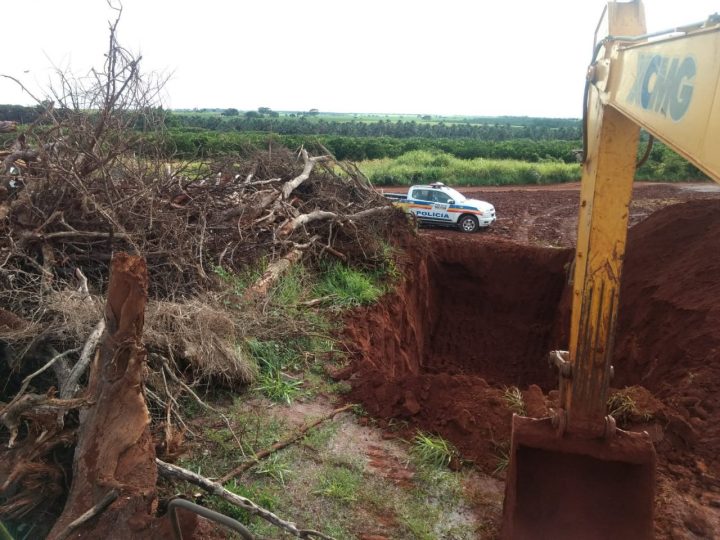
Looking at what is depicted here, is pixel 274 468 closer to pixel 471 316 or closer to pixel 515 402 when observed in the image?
pixel 515 402

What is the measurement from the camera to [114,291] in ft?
10.5

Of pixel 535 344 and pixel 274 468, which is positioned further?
pixel 535 344

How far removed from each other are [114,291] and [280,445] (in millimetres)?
2274

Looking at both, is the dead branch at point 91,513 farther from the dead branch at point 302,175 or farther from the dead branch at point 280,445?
the dead branch at point 302,175

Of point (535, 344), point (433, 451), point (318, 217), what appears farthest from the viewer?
point (535, 344)

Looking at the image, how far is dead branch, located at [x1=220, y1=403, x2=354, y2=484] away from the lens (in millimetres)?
4297

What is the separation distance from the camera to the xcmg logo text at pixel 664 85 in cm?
192

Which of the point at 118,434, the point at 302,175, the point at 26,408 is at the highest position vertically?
the point at 302,175

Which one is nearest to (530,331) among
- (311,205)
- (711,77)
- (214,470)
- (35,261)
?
(311,205)

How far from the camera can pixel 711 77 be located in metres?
1.73

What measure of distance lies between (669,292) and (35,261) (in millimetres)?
8827

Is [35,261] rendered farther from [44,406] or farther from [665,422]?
[665,422]

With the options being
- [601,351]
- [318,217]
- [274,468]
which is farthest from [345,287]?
[601,351]

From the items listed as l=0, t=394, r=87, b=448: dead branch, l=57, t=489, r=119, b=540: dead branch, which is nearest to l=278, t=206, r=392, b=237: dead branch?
l=0, t=394, r=87, b=448: dead branch
